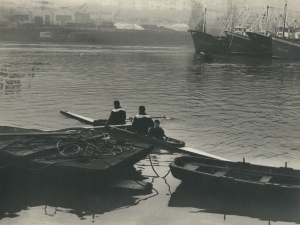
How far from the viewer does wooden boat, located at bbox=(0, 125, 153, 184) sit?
15.5m

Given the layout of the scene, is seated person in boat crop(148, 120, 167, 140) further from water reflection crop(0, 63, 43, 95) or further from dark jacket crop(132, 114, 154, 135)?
water reflection crop(0, 63, 43, 95)

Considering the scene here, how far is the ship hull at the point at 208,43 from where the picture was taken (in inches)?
4843

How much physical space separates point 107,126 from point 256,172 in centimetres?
877

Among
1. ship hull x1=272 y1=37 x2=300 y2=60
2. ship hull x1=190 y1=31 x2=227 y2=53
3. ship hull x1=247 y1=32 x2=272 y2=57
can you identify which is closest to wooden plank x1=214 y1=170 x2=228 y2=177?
ship hull x1=272 y1=37 x2=300 y2=60

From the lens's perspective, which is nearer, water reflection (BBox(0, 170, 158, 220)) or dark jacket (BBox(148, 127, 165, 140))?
water reflection (BBox(0, 170, 158, 220))

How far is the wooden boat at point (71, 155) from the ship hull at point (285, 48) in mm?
91635

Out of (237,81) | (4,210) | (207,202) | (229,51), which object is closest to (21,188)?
(4,210)

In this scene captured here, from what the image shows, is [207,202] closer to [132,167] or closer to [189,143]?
[132,167]

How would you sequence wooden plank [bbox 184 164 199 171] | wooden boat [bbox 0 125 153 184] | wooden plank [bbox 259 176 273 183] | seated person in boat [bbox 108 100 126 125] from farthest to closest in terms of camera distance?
seated person in boat [bbox 108 100 126 125] < wooden plank [bbox 184 164 199 171] < wooden boat [bbox 0 125 153 184] < wooden plank [bbox 259 176 273 183]

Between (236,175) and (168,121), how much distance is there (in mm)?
14029

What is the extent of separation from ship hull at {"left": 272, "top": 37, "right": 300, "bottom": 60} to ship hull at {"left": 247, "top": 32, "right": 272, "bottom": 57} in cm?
553

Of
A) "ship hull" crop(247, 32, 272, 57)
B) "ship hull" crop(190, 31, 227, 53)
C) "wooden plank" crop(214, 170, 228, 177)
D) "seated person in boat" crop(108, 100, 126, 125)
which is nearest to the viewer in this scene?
"wooden plank" crop(214, 170, 228, 177)

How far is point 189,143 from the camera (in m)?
24.2

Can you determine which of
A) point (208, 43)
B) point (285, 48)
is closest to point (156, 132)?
point (285, 48)
